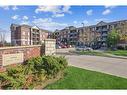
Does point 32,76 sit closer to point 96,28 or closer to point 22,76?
point 22,76

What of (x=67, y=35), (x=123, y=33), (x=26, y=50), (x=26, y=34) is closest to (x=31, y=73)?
(x=26, y=50)

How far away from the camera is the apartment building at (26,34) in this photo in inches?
2041

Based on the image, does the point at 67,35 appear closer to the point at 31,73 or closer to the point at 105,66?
the point at 105,66

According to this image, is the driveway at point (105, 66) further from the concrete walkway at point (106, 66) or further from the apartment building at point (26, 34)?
the apartment building at point (26, 34)

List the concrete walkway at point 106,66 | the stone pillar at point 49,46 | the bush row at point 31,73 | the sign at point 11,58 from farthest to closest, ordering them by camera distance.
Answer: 1. the stone pillar at point 49,46
2. the concrete walkway at point 106,66
3. the sign at point 11,58
4. the bush row at point 31,73

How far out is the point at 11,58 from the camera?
357 inches

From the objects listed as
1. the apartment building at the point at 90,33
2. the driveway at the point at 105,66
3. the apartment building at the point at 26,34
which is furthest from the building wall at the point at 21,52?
the apartment building at the point at 26,34

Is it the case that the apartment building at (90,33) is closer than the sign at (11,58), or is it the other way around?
the sign at (11,58)

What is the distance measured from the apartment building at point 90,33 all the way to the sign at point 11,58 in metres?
30.2

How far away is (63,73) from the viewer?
381 inches

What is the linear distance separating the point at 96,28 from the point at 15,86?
55.0 meters

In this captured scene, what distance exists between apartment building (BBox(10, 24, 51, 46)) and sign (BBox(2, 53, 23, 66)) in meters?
39.5

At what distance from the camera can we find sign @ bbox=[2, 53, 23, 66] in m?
8.70
